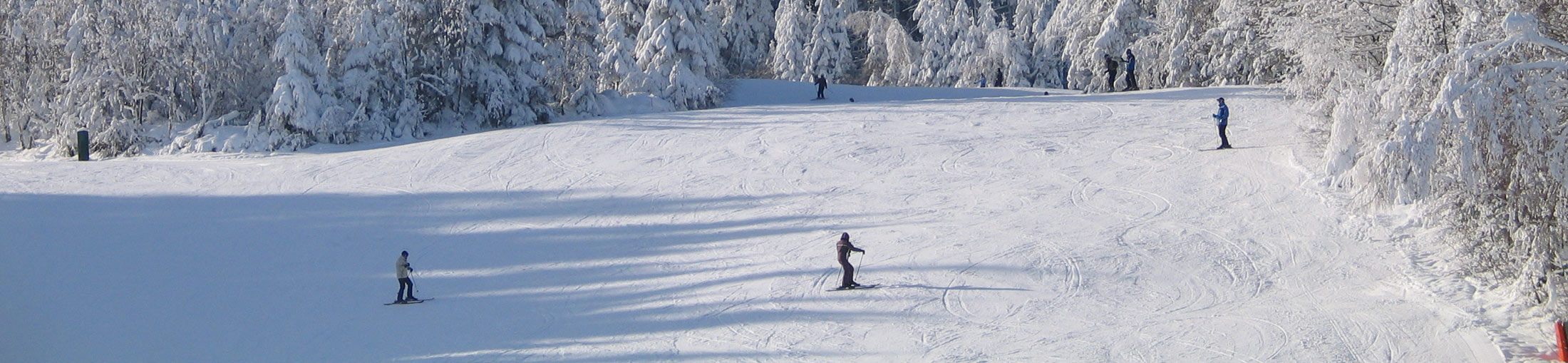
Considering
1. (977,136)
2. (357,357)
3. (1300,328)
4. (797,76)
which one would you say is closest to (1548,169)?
(1300,328)

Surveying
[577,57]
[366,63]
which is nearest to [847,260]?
[366,63]

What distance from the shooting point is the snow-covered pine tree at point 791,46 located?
52906 millimetres

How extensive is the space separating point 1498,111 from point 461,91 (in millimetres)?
25802

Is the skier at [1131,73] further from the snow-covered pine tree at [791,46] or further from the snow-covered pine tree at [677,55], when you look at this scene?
the snow-covered pine tree at [791,46]

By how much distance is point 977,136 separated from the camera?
25016 millimetres

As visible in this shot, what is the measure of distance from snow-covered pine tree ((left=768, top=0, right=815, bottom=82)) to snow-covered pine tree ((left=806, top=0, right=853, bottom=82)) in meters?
0.35

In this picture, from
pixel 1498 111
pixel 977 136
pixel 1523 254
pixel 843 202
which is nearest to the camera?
pixel 1498 111

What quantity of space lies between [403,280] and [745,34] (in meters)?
43.9

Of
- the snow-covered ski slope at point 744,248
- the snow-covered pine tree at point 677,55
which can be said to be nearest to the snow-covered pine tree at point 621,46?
the snow-covered pine tree at point 677,55

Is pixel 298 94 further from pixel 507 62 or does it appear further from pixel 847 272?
pixel 847 272

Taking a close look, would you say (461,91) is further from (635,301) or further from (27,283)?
(635,301)

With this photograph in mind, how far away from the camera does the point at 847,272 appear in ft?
49.4

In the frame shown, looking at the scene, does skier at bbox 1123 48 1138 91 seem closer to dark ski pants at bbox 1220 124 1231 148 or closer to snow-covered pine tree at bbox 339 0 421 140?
dark ski pants at bbox 1220 124 1231 148

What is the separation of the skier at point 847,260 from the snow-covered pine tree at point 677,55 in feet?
62.7
